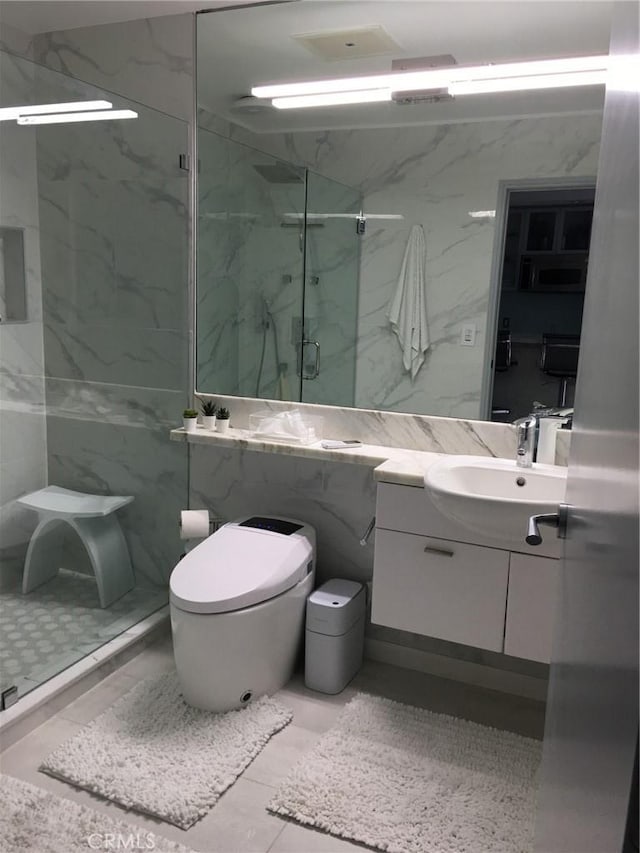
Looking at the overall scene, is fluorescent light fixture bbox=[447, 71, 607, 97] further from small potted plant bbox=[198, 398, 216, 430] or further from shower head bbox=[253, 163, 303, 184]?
small potted plant bbox=[198, 398, 216, 430]

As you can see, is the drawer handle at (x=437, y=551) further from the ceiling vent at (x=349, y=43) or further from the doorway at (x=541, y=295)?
the ceiling vent at (x=349, y=43)

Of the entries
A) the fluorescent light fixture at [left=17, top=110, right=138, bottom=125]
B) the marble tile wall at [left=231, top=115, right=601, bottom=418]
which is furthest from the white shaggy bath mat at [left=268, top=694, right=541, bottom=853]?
the fluorescent light fixture at [left=17, top=110, right=138, bottom=125]

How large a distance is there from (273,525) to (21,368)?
3.60 feet

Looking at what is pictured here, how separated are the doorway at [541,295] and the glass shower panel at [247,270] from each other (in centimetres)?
78

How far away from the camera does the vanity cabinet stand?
2.04 m

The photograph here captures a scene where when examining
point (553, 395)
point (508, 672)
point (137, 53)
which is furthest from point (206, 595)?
point (137, 53)

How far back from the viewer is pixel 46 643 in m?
2.42

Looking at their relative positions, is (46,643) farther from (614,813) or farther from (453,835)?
(614,813)

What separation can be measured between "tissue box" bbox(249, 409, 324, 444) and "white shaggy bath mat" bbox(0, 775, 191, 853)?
128cm

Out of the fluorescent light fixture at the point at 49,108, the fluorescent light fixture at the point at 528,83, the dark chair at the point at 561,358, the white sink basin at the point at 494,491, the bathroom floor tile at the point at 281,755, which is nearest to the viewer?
the white sink basin at the point at 494,491

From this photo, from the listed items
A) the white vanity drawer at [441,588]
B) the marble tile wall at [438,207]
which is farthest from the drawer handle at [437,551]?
the marble tile wall at [438,207]

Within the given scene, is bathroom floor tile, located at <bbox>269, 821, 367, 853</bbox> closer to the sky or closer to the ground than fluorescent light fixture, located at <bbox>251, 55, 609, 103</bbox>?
closer to the ground

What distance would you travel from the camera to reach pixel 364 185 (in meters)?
2.41

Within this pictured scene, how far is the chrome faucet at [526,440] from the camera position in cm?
218
